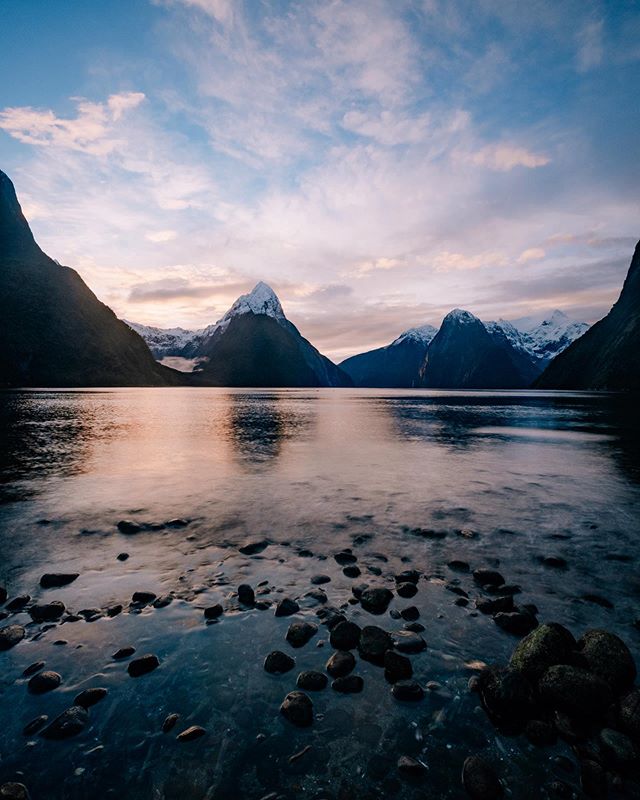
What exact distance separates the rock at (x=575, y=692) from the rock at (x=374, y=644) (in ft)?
8.07

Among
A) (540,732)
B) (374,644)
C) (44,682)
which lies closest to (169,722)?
(44,682)

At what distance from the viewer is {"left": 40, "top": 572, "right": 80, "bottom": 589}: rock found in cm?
986

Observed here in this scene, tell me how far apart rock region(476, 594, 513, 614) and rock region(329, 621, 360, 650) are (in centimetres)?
300

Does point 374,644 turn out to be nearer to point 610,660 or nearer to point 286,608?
point 286,608

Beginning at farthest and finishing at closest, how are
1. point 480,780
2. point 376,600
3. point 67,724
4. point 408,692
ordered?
point 376,600, point 408,692, point 67,724, point 480,780

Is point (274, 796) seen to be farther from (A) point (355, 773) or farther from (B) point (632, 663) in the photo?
(B) point (632, 663)

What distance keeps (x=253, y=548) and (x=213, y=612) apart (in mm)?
3773

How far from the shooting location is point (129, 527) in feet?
46.0

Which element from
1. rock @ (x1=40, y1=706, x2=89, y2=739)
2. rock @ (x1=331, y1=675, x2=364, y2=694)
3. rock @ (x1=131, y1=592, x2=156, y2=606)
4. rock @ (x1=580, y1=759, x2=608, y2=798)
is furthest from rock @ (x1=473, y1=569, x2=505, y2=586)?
rock @ (x1=40, y1=706, x2=89, y2=739)

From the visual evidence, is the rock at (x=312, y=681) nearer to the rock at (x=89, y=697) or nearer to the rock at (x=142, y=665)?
the rock at (x=142, y=665)

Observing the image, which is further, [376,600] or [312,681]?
[376,600]

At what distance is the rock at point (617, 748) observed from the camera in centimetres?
500

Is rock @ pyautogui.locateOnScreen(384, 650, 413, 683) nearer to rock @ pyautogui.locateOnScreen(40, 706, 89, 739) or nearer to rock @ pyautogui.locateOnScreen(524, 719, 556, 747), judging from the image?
rock @ pyautogui.locateOnScreen(524, 719, 556, 747)

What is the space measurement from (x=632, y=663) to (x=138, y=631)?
8761 millimetres
